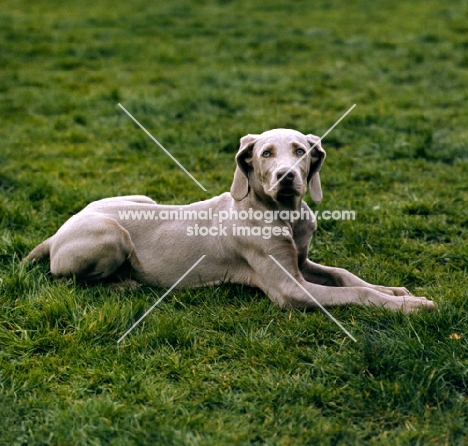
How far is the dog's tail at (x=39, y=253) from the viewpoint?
18.5 feet

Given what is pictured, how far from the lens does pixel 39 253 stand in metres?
5.68

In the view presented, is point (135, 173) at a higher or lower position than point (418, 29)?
lower

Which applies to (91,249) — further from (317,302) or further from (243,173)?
(317,302)

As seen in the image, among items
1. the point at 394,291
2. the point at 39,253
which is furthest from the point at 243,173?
the point at 39,253

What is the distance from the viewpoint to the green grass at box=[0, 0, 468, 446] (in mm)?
3904

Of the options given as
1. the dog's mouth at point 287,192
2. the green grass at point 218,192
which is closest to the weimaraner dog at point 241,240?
the dog's mouth at point 287,192

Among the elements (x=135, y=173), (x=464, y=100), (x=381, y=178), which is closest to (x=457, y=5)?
(x=464, y=100)

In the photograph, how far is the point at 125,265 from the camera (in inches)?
217

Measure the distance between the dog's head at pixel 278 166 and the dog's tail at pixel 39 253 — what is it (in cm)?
166

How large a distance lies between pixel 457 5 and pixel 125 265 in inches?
531

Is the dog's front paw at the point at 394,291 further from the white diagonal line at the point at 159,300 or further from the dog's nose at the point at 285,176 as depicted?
the white diagonal line at the point at 159,300

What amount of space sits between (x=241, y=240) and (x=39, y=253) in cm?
173

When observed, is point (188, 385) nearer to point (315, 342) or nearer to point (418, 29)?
point (315, 342)

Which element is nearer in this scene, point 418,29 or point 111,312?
point 111,312
